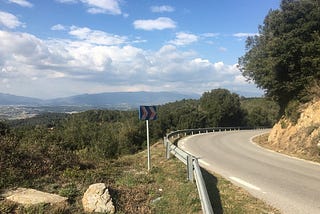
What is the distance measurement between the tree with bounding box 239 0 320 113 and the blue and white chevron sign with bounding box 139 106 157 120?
13.4 m

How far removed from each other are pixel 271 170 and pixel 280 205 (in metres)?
5.10

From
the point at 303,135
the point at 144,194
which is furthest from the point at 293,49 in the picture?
the point at 144,194

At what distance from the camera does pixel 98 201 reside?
6543mm

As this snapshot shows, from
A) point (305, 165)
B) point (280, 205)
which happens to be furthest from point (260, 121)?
point (280, 205)

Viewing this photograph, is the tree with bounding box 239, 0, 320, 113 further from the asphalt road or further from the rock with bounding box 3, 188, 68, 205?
the rock with bounding box 3, 188, 68, 205

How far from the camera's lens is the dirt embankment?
17734 mm

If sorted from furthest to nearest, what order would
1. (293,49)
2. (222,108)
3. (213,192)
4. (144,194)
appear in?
(222,108)
(293,49)
(213,192)
(144,194)

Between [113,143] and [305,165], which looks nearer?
[305,165]

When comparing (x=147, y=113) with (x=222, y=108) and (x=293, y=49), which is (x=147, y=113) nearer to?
(x=293, y=49)

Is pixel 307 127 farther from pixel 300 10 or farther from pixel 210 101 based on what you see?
pixel 210 101

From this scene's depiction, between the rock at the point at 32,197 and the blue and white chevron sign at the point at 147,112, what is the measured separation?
5.76 metres

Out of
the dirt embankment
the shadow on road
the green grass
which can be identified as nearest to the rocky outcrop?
the dirt embankment

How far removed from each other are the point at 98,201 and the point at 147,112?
20.3ft

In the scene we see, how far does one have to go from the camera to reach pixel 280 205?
755 centimetres
